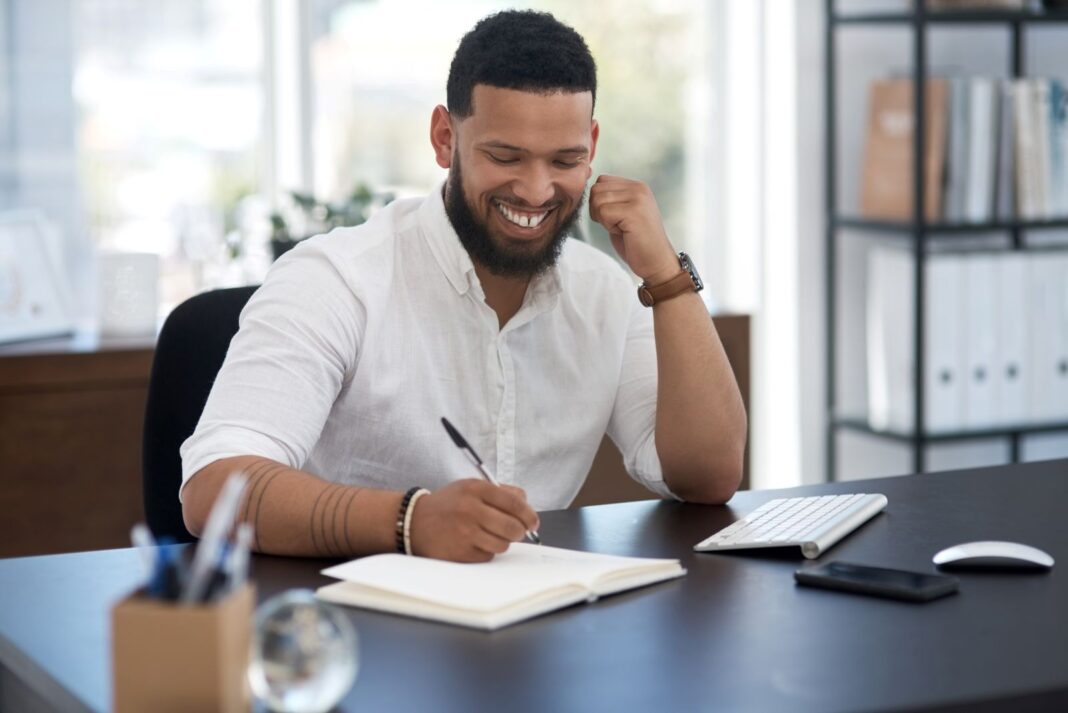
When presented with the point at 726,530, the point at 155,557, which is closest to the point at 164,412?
the point at 726,530

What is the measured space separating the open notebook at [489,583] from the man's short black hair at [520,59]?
24.8 inches

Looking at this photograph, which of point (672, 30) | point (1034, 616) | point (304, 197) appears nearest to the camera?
point (1034, 616)

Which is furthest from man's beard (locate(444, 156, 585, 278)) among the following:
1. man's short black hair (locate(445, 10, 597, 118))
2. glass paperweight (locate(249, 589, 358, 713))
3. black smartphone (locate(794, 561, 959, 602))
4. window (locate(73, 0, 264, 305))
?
window (locate(73, 0, 264, 305))

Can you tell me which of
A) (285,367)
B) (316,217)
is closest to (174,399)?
(285,367)

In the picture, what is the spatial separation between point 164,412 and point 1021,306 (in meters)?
2.37

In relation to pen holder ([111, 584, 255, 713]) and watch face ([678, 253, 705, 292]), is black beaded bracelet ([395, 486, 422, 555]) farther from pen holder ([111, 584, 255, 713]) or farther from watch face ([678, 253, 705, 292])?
watch face ([678, 253, 705, 292])

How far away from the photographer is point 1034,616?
121 cm

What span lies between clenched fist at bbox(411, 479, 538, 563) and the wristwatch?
566 millimetres

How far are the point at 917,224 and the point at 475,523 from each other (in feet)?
7.51

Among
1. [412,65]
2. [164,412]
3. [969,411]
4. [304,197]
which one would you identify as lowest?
[969,411]

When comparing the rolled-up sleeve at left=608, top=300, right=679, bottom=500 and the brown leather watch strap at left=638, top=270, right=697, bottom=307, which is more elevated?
the brown leather watch strap at left=638, top=270, right=697, bottom=307

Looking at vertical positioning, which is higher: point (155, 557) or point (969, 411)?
point (155, 557)

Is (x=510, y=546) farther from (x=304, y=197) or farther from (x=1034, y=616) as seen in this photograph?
(x=304, y=197)

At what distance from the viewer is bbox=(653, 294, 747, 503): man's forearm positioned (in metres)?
1.76
